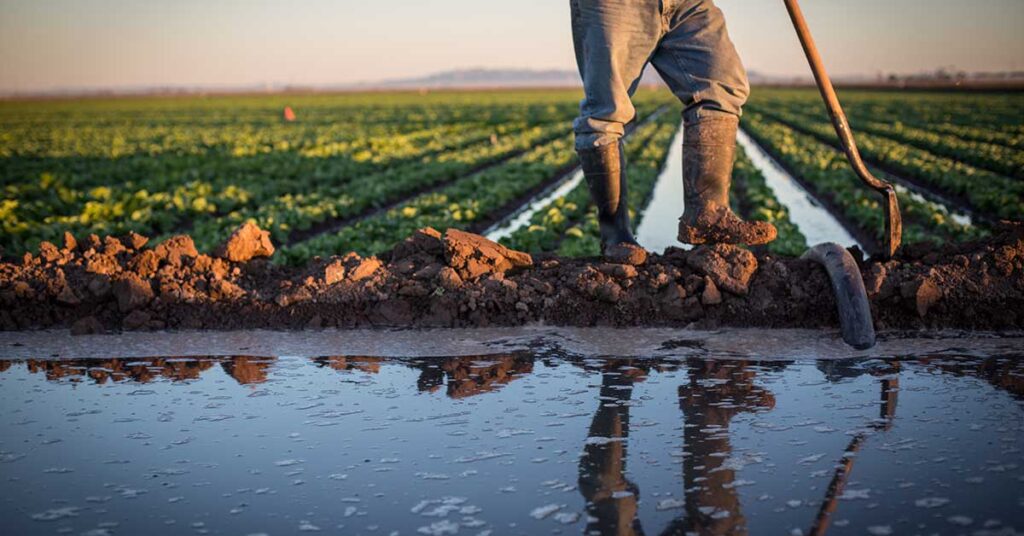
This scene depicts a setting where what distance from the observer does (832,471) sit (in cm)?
267

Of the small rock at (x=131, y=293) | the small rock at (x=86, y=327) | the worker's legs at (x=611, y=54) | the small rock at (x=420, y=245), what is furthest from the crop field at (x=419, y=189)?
the small rock at (x=86, y=327)

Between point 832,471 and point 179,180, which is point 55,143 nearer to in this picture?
point 179,180

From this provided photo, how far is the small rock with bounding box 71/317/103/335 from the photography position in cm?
453

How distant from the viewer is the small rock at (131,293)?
182 inches

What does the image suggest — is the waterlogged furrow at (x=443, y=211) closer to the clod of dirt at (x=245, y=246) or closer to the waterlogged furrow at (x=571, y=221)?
the waterlogged furrow at (x=571, y=221)

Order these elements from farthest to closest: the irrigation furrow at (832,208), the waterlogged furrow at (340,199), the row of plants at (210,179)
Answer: the row of plants at (210,179)
the waterlogged furrow at (340,199)
the irrigation furrow at (832,208)

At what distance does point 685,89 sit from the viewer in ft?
16.1

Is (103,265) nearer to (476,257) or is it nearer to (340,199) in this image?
(476,257)

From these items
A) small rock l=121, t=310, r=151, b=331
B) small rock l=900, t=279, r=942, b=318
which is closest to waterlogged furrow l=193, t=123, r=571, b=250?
small rock l=121, t=310, r=151, b=331

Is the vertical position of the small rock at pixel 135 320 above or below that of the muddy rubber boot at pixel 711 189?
below

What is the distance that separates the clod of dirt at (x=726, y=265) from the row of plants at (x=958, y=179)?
7.66 m

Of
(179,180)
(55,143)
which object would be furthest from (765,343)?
(55,143)

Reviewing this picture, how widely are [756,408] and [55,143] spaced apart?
122 feet

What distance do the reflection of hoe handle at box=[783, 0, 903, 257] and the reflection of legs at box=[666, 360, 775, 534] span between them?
1.44 metres
